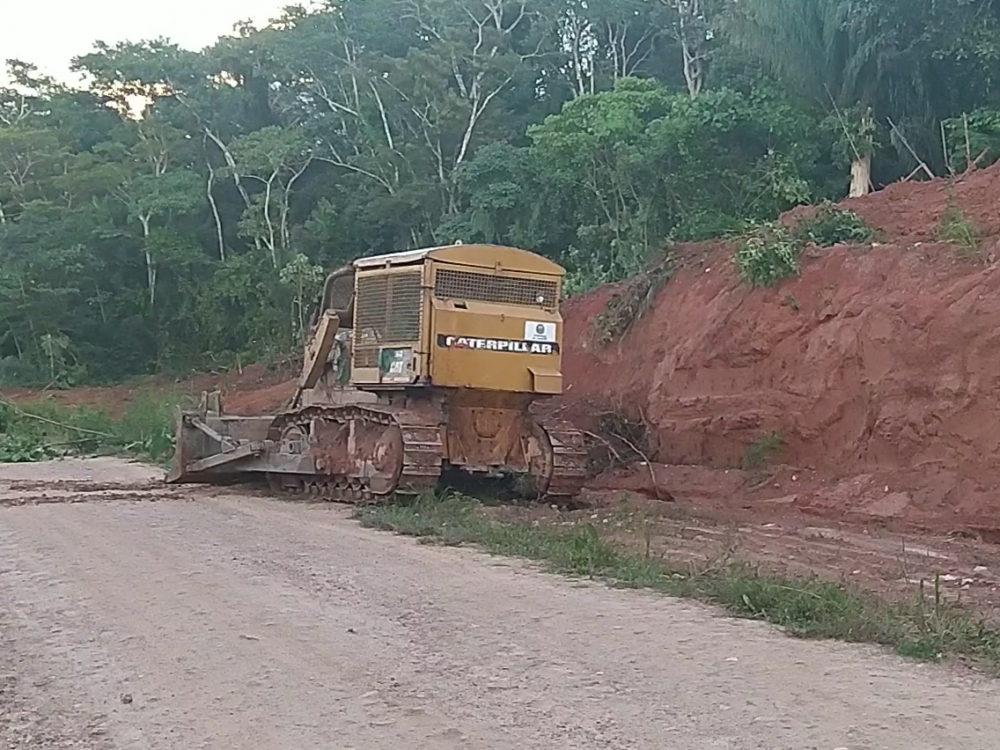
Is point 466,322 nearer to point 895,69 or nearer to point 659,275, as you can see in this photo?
point 659,275

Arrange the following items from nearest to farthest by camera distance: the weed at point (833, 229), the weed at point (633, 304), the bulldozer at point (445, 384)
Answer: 1. the bulldozer at point (445, 384)
2. the weed at point (833, 229)
3. the weed at point (633, 304)

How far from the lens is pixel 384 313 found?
675 inches

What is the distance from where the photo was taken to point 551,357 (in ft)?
56.2

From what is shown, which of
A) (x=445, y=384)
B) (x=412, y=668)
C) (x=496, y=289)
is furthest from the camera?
(x=496, y=289)

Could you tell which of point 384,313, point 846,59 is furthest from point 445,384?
point 846,59

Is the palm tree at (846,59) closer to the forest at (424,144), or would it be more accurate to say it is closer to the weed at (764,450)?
the forest at (424,144)

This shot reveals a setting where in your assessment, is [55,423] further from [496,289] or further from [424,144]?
[496,289]

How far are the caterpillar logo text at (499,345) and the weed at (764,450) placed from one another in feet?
11.7

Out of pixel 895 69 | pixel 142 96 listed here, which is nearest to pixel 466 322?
pixel 895 69

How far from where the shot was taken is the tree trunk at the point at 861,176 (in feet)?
88.4

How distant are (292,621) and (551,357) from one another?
28.5ft

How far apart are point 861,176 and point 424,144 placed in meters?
19.7

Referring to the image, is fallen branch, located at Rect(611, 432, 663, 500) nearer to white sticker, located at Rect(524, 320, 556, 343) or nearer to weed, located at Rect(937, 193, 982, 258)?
white sticker, located at Rect(524, 320, 556, 343)

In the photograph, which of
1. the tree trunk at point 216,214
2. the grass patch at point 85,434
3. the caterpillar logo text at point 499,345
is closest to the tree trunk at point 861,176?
the caterpillar logo text at point 499,345
